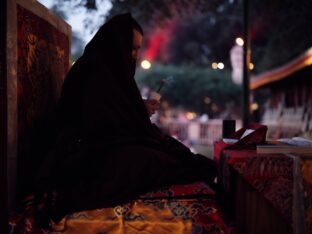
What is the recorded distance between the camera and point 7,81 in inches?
107

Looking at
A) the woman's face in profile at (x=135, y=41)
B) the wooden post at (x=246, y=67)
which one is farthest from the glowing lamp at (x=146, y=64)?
the woman's face in profile at (x=135, y=41)

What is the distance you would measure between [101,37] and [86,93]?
0.58 meters

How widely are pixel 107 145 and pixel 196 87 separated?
18.3m

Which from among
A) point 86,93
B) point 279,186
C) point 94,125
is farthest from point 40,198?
point 279,186

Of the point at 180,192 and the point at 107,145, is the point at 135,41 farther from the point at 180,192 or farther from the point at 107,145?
the point at 180,192

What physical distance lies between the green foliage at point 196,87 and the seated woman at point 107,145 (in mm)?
16995

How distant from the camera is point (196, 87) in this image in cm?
2081

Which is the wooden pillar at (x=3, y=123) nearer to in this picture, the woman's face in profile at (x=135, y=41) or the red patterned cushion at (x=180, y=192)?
the red patterned cushion at (x=180, y=192)

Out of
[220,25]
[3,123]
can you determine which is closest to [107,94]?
[3,123]

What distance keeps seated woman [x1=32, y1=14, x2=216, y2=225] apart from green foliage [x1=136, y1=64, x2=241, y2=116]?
16995 millimetres

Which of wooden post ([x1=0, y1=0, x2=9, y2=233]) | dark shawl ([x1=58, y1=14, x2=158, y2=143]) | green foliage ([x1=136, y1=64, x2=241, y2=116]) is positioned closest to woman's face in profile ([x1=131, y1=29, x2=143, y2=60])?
dark shawl ([x1=58, y1=14, x2=158, y2=143])

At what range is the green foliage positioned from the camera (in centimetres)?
2051

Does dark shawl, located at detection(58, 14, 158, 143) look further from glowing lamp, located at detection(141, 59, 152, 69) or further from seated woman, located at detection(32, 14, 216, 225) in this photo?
glowing lamp, located at detection(141, 59, 152, 69)

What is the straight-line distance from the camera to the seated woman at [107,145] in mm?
2682
